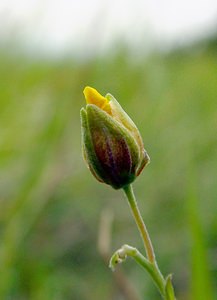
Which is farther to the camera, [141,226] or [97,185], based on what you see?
[97,185]

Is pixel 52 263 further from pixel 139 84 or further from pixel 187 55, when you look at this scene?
pixel 187 55

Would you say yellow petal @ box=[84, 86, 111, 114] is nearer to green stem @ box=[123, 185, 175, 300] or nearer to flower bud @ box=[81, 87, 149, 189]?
flower bud @ box=[81, 87, 149, 189]

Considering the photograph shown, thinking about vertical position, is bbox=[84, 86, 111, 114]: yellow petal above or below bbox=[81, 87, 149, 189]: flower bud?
above

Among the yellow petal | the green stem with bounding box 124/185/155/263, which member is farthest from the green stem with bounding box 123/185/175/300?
the yellow petal

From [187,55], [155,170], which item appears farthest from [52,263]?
[187,55]

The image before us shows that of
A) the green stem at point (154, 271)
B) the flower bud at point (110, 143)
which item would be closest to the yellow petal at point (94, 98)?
the flower bud at point (110, 143)

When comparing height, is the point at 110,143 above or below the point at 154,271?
above

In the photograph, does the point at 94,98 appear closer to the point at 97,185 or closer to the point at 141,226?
the point at 141,226

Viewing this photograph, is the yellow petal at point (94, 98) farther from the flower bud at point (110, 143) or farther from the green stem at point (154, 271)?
the green stem at point (154, 271)

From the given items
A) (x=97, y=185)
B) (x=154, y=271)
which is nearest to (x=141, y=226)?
(x=154, y=271)
